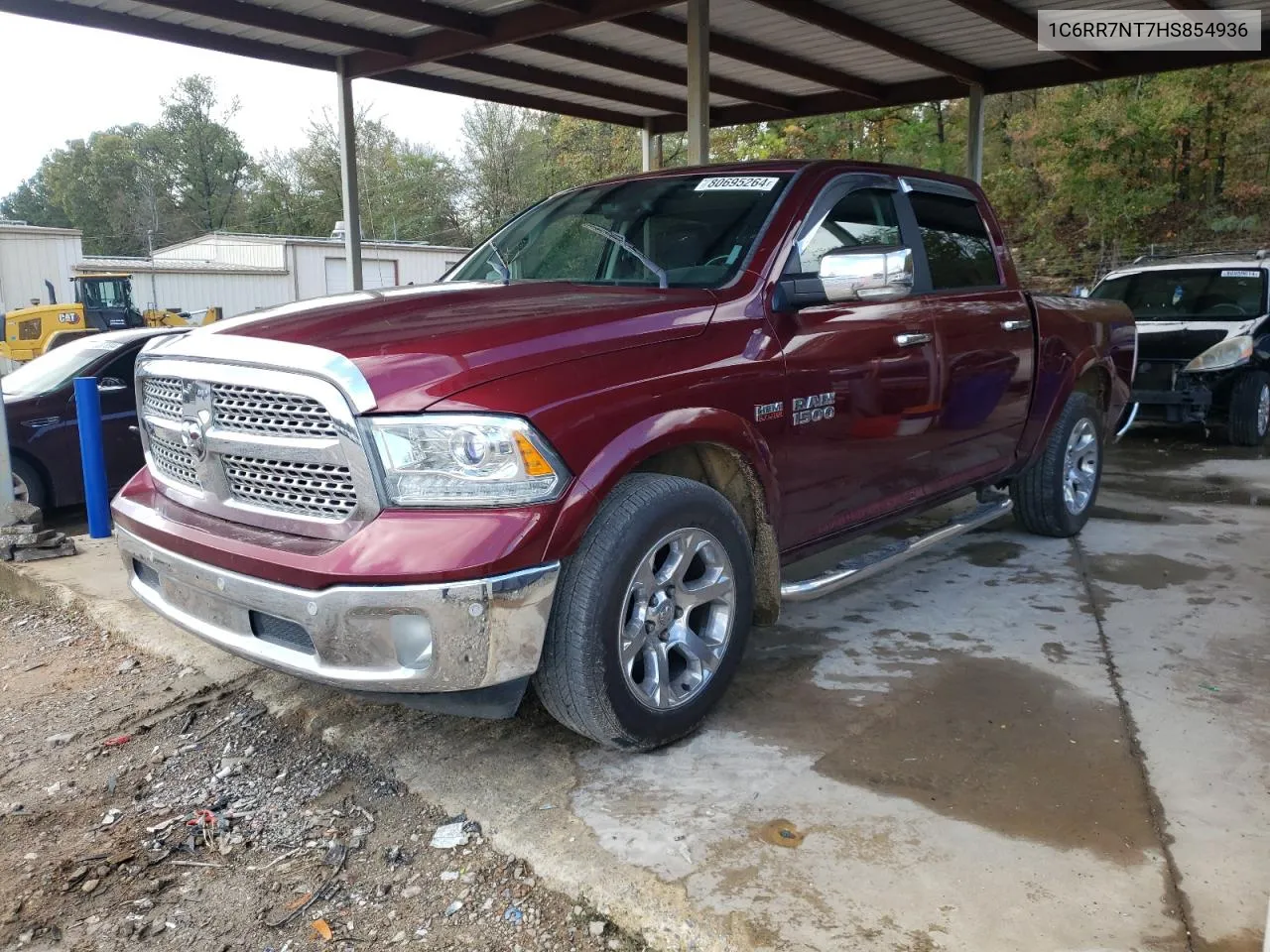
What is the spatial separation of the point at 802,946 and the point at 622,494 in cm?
127

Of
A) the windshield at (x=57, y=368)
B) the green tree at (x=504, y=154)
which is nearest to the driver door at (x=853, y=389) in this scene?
the windshield at (x=57, y=368)

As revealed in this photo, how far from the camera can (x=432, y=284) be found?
4012 mm


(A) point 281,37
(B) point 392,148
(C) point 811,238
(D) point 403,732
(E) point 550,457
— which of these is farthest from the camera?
(B) point 392,148

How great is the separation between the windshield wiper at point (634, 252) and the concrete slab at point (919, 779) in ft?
5.07

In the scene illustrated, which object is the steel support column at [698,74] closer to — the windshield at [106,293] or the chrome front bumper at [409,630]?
the chrome front bumper at [409,630]

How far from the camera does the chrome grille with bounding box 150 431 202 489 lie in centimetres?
315

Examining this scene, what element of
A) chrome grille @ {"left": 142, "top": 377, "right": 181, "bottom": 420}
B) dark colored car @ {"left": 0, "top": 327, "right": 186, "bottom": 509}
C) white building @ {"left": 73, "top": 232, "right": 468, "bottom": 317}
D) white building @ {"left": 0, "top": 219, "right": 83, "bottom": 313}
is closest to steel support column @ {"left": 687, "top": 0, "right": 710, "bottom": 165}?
dark colored car @ {"left": 0, "top": 327, "right": 186, "bottom": 509}

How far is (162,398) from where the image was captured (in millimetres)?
3262

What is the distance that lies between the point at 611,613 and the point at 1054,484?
375 cm

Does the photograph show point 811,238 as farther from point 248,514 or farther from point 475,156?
point 475,156

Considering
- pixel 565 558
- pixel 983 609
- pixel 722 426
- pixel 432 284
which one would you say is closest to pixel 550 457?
pixel 565 558

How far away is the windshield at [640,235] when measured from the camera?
3.71 meters

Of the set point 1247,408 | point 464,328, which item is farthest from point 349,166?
point 1247,408

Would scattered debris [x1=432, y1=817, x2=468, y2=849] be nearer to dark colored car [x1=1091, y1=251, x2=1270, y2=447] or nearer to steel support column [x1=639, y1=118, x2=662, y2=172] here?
dark colored car [x1=1091, y1=251, x2=1270, y2=447]
